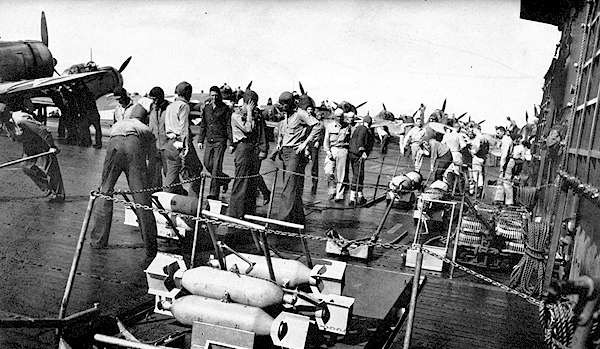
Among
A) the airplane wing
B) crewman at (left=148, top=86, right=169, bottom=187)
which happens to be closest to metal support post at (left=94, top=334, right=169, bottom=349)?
crewman at (left=148, top=86, right=169, bottom=187)

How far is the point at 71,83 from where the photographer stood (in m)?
18.9

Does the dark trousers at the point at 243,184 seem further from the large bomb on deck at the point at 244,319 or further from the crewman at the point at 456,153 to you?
the crewman at the point at 456,153

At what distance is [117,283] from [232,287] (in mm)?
1959

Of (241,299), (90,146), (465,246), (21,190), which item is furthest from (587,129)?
(90,146)

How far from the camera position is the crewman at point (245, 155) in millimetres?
9109

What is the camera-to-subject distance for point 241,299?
15.8 feet

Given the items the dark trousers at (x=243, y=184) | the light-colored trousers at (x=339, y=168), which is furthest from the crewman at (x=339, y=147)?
the dark trousers at (x=243, y=184)

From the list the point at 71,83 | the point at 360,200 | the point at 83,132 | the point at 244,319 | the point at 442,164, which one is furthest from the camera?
the point at 83,132

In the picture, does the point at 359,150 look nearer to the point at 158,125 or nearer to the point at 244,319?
the point at 158,125

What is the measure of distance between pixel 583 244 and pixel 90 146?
18.3 m

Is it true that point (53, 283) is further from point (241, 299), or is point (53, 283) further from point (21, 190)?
point (21, 190)

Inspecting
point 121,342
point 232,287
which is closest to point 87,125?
point 232,287

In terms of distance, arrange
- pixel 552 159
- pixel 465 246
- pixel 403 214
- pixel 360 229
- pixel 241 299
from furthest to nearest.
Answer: pixel 403 214 < pixel 552 159 < pixel 360 229 < pixel 465 246 < pixel 241 299

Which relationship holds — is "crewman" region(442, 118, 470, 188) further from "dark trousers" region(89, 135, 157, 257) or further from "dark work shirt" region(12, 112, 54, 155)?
"dark work shirt" region(12, 112, 54, 155)
